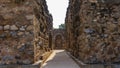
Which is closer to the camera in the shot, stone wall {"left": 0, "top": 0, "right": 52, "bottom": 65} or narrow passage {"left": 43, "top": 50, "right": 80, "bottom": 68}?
stone wall {"left": 0, "top": 0, "right": 52, "bottom": 65}

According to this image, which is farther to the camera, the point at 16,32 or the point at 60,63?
the point at 60,63

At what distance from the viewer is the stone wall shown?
22.9 feet

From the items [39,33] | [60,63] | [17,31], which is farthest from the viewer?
[60,63]

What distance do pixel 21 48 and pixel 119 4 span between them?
3266 mm

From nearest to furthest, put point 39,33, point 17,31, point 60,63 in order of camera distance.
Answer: point 17,31
point 39,33
point 60,63

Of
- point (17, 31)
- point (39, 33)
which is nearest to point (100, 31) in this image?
point (39, 33)

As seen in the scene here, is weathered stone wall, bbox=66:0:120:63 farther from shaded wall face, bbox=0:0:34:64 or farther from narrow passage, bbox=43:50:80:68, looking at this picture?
shaded wall face, bbox=0:0:34:64

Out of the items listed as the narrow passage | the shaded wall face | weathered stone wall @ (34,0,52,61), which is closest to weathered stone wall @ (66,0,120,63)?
the narrow passage

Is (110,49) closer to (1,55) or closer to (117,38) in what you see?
(117,38)

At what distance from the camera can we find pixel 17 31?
708 centimetres

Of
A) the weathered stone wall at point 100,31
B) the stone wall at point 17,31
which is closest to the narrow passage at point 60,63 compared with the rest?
the weathered stone wall at point 100,31

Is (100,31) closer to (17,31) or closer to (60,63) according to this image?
(17,31)

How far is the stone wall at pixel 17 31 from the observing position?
275 inches

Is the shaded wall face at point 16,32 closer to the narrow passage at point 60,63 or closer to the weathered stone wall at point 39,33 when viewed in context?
the weathered stone wall at point 39,33
